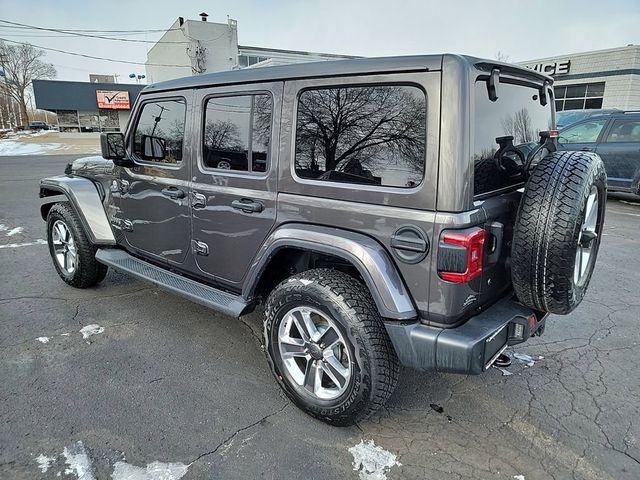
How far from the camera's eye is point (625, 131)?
8.38 meters

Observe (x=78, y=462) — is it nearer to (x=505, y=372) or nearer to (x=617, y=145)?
(x=505, y=372)

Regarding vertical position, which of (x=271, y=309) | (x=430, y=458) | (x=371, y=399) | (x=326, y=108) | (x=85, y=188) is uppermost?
(x=326, y=108)

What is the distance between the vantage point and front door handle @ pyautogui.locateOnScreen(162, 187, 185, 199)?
3172 mm

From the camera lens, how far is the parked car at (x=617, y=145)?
8234mm

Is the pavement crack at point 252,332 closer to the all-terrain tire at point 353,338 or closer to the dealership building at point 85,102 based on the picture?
the all-terrain tire at point 353,338

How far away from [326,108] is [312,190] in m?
0.46

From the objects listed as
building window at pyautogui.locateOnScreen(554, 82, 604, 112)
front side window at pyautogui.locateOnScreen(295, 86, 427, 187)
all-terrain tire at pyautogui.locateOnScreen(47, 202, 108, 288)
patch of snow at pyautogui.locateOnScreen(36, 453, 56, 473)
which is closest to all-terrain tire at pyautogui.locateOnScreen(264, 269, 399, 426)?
front side window at pyautogui.locateOnScreen(295, 86, 427, 187)

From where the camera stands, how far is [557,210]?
2.04m

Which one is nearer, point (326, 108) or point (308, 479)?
point (308, 479)

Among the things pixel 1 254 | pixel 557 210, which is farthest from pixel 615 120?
pixel 1 254

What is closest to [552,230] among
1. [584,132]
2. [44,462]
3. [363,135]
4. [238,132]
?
[363,135]

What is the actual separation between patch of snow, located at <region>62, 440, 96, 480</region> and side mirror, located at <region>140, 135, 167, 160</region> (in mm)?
2059

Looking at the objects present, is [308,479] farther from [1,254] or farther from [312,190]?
[1,254]

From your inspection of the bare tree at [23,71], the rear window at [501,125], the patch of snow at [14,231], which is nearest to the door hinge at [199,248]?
the rear window at [501,125]
